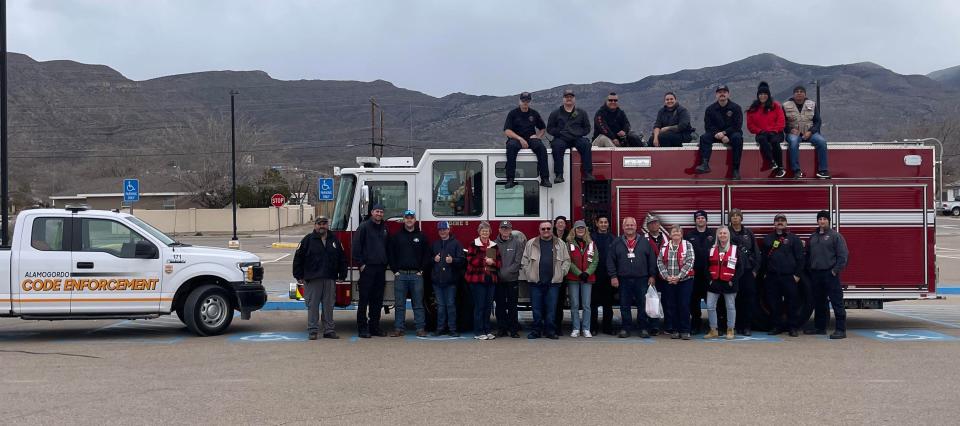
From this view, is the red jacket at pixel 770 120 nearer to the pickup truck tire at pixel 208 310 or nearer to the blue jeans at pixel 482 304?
the blue jeans at pixel 482 304

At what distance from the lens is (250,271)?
41.3 ft

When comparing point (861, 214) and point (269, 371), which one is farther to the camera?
point (861, 214)

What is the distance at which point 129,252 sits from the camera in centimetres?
1217

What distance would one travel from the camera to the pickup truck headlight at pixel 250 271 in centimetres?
1259

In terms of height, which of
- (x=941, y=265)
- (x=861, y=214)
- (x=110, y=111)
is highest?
(x=110, y=111)

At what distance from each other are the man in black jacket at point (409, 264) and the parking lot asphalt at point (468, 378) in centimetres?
38

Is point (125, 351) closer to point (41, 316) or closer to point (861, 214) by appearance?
point (41, 316)

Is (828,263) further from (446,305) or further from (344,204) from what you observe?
(344,204)

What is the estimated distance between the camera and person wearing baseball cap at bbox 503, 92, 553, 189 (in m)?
12.5

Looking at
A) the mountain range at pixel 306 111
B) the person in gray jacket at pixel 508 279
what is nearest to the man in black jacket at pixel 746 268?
the person in gray jacket at pixel 508 279

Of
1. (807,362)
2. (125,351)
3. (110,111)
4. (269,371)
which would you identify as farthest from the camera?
(110,111)

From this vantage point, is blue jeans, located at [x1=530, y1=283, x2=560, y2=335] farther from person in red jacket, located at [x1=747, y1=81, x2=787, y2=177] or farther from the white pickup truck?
the white pickup truck

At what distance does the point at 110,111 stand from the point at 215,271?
131m

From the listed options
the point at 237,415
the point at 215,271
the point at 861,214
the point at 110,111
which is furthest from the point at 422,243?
the point at 110,111
